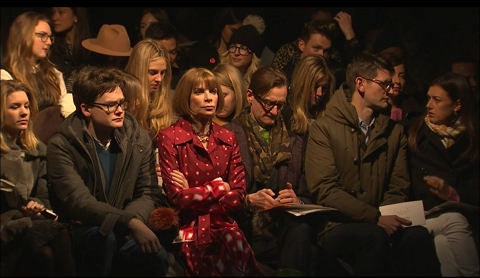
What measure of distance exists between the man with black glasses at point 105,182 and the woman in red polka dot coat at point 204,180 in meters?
0.16

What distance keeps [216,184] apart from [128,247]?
1.95ft

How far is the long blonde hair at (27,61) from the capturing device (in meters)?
5.17

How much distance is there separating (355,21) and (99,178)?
8.94 feet

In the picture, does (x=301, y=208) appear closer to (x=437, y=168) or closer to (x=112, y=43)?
(x=437, y=168)

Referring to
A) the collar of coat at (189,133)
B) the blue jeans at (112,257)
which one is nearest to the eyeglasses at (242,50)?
the collar of coat at (189,133)

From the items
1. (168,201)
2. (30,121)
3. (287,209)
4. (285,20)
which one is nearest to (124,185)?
(168,201)

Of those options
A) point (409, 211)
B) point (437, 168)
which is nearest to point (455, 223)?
point (409, 211)

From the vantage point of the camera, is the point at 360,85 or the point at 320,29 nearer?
the point at 360,85

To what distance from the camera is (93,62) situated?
5.93 metres

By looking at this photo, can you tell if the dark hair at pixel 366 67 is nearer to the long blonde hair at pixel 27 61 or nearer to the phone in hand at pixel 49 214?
the long blonde hair at pixel 27 61

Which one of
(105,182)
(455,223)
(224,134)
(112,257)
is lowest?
(112,257)

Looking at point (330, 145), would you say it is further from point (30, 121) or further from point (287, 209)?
point (30, 121)

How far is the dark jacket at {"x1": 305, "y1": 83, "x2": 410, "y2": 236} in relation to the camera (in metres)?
4.96

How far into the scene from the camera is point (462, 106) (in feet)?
17.3
